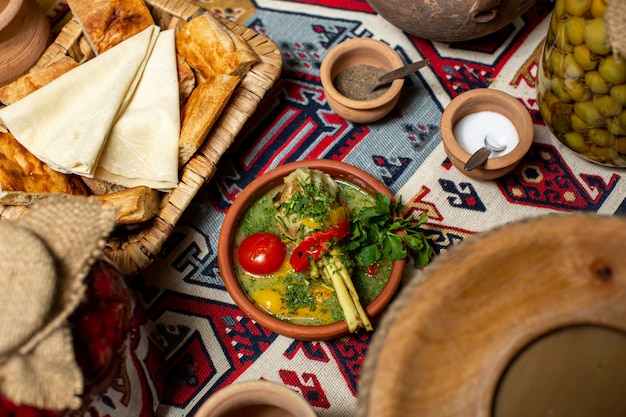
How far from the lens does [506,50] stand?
174 centimetres

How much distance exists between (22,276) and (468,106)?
3.59 ft

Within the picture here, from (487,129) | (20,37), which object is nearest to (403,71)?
(487,129)

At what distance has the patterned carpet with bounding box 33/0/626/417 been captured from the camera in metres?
1.43

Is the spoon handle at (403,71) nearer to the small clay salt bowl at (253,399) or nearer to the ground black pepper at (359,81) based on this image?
the ground black pepper at (359,81)

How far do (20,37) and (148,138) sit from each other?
0.48m

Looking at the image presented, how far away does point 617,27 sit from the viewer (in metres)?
1.01

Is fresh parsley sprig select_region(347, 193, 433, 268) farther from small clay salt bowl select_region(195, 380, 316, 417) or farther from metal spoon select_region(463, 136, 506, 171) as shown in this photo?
small clay salt bowl select_region(195, 380, 316, 417)

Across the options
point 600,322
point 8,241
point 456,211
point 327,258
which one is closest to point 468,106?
point 456,211

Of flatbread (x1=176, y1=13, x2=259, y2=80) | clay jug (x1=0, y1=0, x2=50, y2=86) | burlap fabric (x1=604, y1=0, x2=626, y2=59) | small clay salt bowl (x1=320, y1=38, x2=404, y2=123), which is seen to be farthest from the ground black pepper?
clay jug (x1=0, y1=0, x2=50, y2=86)

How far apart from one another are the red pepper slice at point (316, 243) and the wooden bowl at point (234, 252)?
0.44ft

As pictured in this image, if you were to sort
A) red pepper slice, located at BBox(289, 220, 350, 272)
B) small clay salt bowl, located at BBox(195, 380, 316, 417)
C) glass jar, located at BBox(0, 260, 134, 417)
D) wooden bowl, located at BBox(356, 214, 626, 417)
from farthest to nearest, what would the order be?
red pepper slice, located at BBox(289, 220, 350, 272), small clay salt bowl, located at BBox(195, 380, 316, 417), glass jar, located at BBox(0, 260, 134, 417), wooden bowl, located at BBox(356, 214, 626, 417)

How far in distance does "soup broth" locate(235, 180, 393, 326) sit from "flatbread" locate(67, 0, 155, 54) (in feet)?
1.78

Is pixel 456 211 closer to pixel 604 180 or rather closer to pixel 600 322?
pixel 604 180

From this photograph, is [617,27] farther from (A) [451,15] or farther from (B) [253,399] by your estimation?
(B) [253,399]
